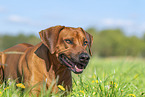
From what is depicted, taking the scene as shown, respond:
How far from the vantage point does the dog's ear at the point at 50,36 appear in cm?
382

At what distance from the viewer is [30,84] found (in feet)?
12.9

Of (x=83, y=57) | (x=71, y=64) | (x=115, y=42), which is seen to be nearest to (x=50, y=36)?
(x=71, y=64)

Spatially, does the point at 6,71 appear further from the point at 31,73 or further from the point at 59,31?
the point at 59,31

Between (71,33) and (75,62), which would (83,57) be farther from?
(71,33)

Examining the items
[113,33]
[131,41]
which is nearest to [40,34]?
[131,41]

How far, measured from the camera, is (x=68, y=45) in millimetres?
3773

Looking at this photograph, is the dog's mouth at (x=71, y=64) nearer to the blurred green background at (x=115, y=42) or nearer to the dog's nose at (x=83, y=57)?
the dog's nose at (x=83, y=57)

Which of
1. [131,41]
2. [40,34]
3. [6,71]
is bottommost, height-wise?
[131,41]

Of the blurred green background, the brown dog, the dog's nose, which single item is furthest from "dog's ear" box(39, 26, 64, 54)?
the blurred green background

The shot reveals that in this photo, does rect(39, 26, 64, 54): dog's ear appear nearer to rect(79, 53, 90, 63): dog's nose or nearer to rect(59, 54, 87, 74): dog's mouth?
rect(59, 54, 87, 74): dog's mouth

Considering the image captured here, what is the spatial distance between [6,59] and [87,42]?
7.74 feet

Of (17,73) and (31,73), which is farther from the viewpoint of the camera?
(17,73)

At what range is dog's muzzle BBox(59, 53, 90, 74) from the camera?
3590mm

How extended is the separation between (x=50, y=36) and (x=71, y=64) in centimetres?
68
